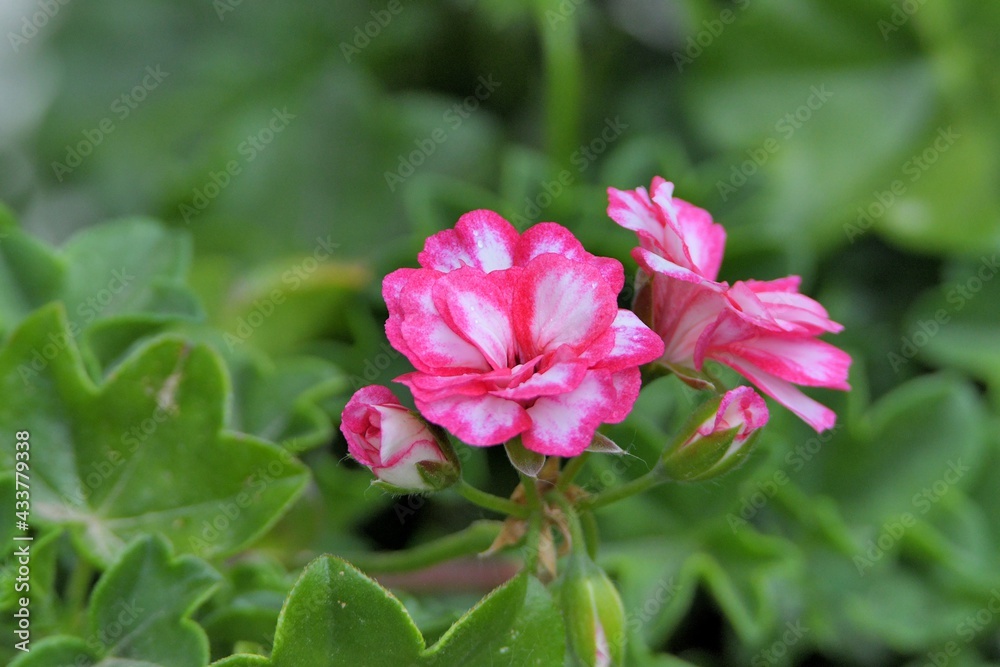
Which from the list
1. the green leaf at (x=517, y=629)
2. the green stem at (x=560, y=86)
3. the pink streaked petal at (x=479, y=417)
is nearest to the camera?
the pink streaked petal at (x=479, y=417)

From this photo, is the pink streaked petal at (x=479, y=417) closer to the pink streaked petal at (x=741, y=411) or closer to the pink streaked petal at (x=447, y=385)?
the pink streaked petal at (x=447, y=385)

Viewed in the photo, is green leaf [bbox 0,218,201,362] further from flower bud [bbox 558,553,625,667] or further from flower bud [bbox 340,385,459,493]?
flower bud [bbox 558,553,625,667]

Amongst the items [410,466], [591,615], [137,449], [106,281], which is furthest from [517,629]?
[106,281]

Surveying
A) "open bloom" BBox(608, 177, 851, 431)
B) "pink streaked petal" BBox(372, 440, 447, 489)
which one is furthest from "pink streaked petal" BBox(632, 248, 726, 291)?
"pink streaked petal" BBox(372, 440, 447, 489)

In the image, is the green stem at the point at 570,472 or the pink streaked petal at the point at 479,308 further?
the green stem at the point at 570,472

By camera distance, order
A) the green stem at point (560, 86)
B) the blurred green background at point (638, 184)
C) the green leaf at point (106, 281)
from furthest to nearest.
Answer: the green stem at point (560, 86)
the blurred green background at point (638, 184)
the green leaf at point (106, 281)

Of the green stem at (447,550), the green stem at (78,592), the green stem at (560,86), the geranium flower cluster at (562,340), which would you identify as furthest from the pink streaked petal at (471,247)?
the green stem at (560,86)

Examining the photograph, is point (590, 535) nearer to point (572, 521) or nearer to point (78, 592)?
point (572, 521)
